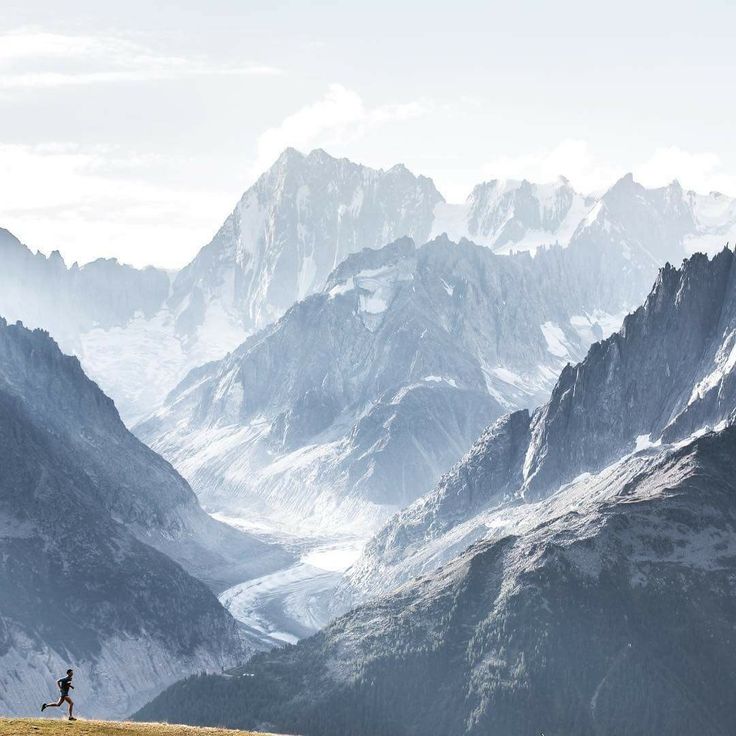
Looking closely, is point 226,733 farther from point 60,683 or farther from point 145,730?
point 60,683

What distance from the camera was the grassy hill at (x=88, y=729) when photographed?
16700 centimetres

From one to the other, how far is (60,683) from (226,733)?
2124 cm

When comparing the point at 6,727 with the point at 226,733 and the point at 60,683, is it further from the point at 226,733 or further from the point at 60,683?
the point at 226,733

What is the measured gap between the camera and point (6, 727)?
167750 mm

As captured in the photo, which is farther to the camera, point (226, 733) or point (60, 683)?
point (226, 733)

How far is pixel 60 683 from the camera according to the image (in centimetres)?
16888

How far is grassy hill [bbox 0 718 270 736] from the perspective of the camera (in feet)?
548

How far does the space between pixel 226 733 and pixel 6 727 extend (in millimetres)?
24952

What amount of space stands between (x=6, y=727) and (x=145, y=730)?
16.5m

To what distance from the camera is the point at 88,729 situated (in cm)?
17275

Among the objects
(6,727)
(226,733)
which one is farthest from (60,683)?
(226,733)

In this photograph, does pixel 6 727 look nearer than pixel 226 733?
Yes

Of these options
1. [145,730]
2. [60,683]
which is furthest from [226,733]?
[60,683]

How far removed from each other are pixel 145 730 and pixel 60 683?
44.8 feet
